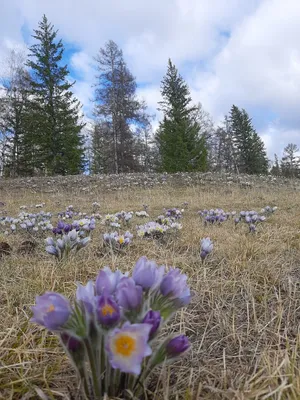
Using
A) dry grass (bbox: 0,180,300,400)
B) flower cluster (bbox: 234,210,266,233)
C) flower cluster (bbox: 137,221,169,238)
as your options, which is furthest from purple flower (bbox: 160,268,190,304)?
flower cluster (bbox: 234,210,266,233)

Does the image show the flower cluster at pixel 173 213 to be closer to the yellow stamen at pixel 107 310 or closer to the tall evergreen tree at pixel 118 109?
the yellow stamen at pixel 107 310

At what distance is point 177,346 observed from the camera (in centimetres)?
79

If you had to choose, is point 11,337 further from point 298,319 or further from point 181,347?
point 298,319

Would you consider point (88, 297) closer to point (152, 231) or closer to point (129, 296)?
point (129, 296)

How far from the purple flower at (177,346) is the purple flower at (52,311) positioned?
0.87 feet

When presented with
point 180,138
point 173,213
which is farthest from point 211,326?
point 180,138

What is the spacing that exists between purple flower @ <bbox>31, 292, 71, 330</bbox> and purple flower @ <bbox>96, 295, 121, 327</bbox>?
8cm

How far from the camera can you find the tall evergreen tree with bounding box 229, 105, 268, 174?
3128 cm

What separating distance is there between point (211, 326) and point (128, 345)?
2.41 ft

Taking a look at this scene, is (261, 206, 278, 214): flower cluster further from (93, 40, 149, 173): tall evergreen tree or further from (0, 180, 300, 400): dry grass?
(93, 40, 149, 173): tall evergreen tree

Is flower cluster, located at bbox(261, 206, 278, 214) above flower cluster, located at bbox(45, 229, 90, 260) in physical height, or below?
above

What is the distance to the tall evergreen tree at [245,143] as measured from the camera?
1232 inches

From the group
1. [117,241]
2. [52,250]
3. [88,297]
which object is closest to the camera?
[88,297]

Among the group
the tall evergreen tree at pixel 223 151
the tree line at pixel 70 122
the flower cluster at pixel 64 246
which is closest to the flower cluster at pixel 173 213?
the flower cluster at pixel 64 246
